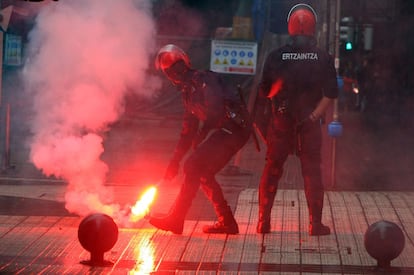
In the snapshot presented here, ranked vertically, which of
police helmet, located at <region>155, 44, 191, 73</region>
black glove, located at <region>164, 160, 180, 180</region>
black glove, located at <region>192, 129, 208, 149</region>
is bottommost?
black glove, located at <region>164, 160, 180, 180</region>

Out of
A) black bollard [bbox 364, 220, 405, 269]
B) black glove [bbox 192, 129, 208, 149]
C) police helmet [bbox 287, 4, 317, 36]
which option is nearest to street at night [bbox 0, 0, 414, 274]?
black bollard [bbox 364, 220, 405, 269]

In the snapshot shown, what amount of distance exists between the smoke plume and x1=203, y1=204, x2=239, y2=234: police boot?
151 cm

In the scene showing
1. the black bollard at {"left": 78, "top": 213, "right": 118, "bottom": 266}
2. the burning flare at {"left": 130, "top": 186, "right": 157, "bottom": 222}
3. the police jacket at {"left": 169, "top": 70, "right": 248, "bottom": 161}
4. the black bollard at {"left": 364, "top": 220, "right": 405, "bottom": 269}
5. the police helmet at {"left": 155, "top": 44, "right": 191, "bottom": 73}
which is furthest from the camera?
Answer: the burning flare at {"left": 130, "top": 186, "right": 157, "bottom": 222}

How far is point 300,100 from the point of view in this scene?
919 centimetres

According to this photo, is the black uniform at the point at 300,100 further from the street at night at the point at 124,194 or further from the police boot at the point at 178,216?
the police boot at the point at 178,216

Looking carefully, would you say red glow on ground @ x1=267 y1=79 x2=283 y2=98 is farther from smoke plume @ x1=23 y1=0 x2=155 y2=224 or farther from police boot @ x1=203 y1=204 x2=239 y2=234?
smoke plume @ x1=23 y1=0 x2=155 y2=224

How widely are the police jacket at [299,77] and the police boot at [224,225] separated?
3.55 feet

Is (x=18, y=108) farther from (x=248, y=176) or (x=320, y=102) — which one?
(x=320, y=102)

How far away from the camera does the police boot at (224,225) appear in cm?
920

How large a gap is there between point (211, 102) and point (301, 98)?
2.83 feet

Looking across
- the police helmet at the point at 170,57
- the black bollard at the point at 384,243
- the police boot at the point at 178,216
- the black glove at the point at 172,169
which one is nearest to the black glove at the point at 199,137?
the black glove at the point at 172,169

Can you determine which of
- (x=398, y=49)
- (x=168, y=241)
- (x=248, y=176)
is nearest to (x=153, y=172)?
(x=248, y=176)

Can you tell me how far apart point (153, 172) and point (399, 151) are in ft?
25.9

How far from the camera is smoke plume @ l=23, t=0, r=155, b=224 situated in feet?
34.8
